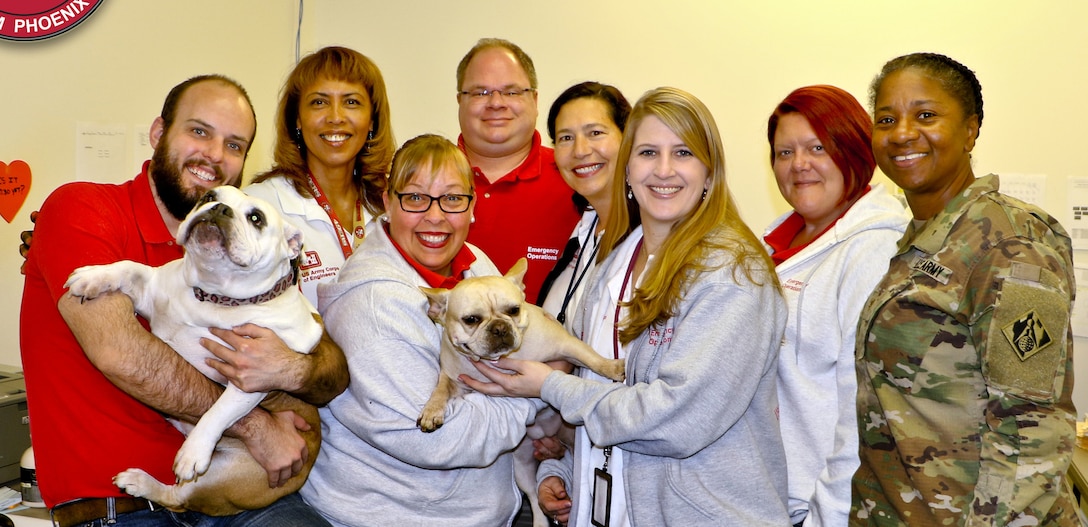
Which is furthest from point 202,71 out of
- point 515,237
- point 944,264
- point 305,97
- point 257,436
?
point 944,264

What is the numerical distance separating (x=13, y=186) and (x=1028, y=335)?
13.2ft

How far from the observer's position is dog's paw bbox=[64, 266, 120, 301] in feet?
6.82

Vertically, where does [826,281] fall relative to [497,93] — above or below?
below

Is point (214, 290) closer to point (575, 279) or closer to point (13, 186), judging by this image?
point (575, 279)

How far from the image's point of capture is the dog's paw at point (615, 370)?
7.84 ft

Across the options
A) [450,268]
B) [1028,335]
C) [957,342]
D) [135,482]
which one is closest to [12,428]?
[135,482]

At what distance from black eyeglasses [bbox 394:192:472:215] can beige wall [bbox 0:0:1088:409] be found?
87.7 inches

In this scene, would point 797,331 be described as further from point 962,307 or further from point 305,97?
point 305,97

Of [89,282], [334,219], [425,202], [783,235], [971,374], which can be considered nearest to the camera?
[971,374]

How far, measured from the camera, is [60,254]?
85.3 inches

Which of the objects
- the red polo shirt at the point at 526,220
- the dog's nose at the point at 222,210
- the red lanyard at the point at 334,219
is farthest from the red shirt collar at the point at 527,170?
the dog's nose at the point at 222,210

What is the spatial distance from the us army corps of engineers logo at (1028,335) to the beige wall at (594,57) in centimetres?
292

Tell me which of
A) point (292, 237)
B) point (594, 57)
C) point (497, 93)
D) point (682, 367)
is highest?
point (594, 57)

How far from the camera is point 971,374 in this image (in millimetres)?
1983
